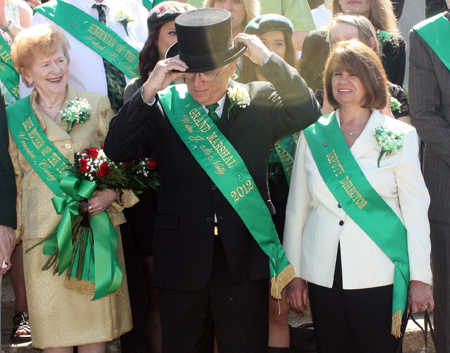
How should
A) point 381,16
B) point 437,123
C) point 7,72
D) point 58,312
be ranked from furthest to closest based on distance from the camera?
1. point 381,16
2. point 7,72
3. point 437,123
4. point 58,312

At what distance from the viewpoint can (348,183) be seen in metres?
2.94

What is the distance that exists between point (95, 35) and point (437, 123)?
224cm

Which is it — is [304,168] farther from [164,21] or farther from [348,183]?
[164,21]

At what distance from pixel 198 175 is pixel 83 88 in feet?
4.47


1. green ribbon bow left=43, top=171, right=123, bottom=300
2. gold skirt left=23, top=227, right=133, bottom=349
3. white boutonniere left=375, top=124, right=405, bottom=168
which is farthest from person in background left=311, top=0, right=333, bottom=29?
gold skirt left=23, top=227, right=133, bottom=349

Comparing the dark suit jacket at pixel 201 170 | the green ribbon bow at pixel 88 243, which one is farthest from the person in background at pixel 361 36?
the green ribbon bow at pixel 88 243

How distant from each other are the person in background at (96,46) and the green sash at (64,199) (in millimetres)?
550

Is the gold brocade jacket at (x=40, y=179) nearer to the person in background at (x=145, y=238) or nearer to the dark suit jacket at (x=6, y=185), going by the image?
the dark suit jacket at (x=6, y=185)

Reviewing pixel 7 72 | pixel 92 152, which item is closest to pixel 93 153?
pixel 92 152

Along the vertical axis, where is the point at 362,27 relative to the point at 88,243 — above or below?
above

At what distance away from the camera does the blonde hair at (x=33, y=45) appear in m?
3.29

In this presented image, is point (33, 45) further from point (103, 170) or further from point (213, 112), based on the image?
point (213, 112)

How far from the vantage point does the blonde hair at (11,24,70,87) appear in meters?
3.29

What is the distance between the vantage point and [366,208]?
2908 millimetres
